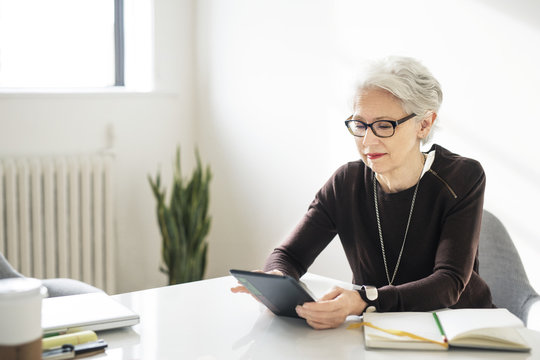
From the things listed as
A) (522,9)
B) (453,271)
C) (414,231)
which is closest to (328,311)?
(453,271)

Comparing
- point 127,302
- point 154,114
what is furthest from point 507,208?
point 154,114

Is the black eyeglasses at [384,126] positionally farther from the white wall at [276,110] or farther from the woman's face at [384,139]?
the white wall at [276,110]

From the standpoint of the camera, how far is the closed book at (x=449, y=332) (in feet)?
4.70

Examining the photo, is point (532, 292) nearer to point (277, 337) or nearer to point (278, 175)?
point (277, 337)

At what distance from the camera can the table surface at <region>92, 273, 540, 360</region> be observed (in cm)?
141

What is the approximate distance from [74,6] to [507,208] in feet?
8.70

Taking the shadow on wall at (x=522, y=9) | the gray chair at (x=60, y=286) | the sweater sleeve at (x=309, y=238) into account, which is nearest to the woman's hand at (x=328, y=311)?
the sweater sleeve at (x=309, y=238)

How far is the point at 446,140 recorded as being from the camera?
2.86 meters

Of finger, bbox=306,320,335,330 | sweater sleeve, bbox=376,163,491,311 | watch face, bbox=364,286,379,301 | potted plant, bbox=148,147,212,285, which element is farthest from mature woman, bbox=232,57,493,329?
potted plant, bbox=148,147,212,285

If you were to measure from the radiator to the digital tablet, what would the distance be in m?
2.22

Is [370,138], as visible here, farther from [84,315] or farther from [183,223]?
[183,223]

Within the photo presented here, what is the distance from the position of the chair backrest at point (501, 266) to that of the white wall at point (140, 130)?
2272 mm

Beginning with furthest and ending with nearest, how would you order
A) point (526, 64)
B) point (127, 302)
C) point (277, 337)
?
point (526, 64), point (127, 302), point (277, 337)

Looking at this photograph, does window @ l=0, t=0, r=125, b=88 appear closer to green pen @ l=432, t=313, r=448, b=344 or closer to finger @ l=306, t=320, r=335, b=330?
finger @ l=306, t=320, r=335, b=330
